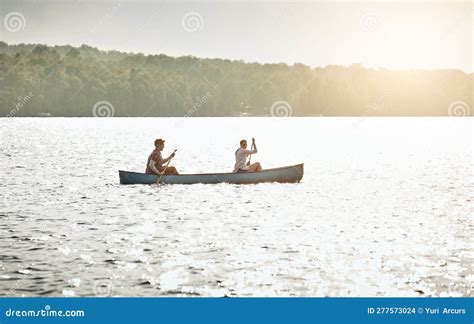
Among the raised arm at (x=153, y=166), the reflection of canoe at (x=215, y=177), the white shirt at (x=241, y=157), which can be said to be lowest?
the reflection of canoe at (x=215, y=177)

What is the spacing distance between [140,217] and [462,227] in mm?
12057

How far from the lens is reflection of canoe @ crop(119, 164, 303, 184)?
119ft

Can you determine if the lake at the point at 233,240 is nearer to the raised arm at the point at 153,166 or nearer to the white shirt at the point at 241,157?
the raised arm at the point at 153,166

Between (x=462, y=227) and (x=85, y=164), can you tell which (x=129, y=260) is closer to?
(x=462, y=227)

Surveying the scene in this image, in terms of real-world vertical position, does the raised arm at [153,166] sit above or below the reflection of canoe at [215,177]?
above

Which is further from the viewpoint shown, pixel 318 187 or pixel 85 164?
pixel 85 164

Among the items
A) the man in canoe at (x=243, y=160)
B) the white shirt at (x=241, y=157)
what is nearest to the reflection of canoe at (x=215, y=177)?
the man in canoe at (x=243, y=160)

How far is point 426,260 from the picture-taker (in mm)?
18344

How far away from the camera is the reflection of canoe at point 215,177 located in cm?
3635


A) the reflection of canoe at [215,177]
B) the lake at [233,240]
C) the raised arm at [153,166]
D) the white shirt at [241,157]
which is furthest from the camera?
the reflection of canoe at [215,177]

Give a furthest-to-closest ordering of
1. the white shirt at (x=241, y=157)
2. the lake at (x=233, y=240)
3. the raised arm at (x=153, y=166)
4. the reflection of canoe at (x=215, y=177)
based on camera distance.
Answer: the reflection of canoe at (x=215, y=177)
the raised arm at (x=153, y=166)
the white shirt at (x=241, y=157)
the lake at (x=233, y=240)
